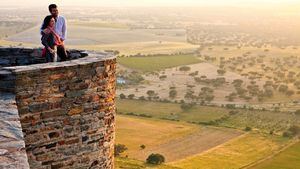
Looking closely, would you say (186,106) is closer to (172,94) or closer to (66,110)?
(172,94)

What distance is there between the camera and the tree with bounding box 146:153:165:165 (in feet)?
123

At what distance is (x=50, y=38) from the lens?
882 cm

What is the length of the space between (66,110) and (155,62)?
89215 millimetres

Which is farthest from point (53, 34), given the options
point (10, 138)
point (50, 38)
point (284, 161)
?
point (284, 161)

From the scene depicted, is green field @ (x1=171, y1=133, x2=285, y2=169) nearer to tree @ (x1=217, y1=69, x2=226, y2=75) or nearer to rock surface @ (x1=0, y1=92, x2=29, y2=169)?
rock surface @ (x1=0, y1=92, x2=29, y2=169)

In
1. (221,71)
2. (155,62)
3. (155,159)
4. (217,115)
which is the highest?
(155,62)

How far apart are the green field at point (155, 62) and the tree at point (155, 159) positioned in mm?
49383

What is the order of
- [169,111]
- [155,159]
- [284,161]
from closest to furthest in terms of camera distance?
[155,159], [284,161], [169,111]

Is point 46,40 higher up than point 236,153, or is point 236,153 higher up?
point 46,40

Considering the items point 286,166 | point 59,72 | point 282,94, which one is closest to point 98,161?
point 59,72

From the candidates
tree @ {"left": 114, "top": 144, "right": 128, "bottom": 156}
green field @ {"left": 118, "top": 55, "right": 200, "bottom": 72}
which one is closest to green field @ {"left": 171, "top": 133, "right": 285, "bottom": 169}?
tree @ {"left": 114, "top": 144, "right": 128, "bottom": 156}

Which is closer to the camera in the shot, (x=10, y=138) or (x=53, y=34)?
(x=10, y=138)

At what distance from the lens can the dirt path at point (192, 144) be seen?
136 ft

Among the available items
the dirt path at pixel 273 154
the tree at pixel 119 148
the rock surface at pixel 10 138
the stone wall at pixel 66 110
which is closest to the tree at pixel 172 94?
the dirt path at pixel 273 154
